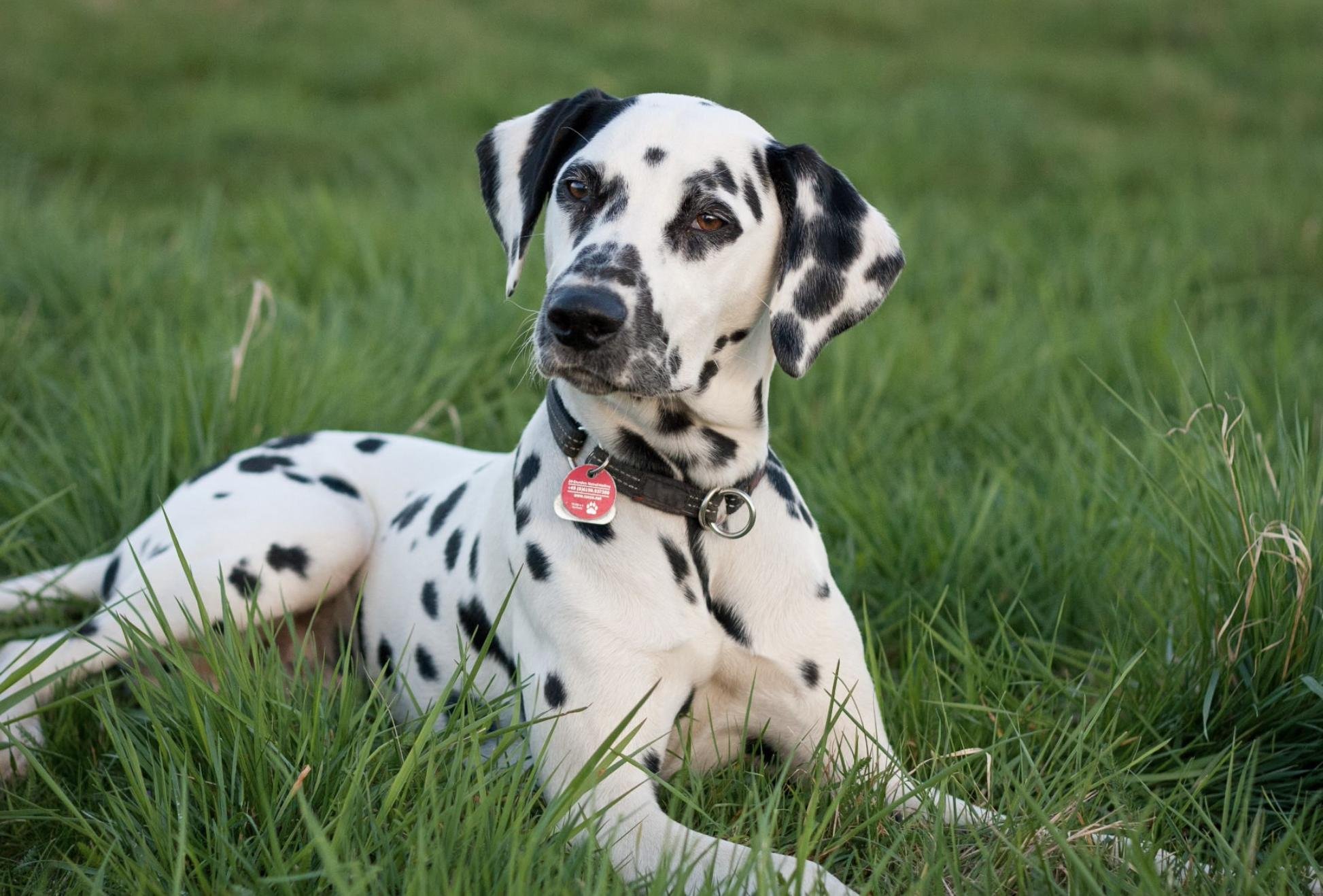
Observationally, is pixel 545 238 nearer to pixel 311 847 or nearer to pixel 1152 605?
pixel 311 847

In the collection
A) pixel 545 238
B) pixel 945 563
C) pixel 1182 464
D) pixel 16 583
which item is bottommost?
pixel 16 583

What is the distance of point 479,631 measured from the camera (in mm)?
2900

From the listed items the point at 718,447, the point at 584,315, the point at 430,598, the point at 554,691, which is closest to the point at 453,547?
the point at 430,598

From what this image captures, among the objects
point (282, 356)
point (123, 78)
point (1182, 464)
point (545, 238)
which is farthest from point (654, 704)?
point (123, 78)

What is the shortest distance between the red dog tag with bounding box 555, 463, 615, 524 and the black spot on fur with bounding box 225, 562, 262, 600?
1.01 m

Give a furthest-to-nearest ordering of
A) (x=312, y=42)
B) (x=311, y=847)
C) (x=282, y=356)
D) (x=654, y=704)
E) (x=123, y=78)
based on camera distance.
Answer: (x=312, y=42) → (x=123, y=78) → (x=282, y=356) → (x=654, y=704) → (x=311, y=847)

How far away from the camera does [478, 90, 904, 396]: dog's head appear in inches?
96.0

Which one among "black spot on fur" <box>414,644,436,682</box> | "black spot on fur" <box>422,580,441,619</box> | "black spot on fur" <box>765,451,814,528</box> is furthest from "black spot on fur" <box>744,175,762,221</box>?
"black spot on fur" <box>414,644,436,682</box>

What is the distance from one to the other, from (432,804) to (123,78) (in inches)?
365

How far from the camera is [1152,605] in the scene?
3445 mm

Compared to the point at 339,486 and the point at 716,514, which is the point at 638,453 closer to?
the point at 716,514

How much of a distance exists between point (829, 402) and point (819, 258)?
6.83 feet

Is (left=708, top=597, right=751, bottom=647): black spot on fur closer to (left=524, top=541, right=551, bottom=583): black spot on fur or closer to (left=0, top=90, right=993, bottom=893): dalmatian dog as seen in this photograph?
(left=0, top=90, right=993, bottom=893): dalmatian dog

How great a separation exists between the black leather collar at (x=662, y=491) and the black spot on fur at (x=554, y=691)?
41 cm
